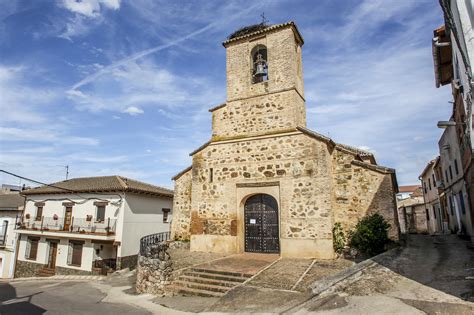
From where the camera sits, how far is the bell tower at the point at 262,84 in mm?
12352

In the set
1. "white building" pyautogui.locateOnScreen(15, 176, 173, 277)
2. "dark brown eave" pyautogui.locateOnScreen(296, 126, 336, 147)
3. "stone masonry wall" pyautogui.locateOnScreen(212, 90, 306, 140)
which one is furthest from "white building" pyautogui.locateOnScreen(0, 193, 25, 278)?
"dark brown eave" pyautogui.locateOnScreen(296, 126, 336, 147)

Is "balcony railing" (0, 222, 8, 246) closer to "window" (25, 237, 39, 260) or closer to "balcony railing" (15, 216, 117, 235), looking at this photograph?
"balcony railing" (15, 216, 117, 235)

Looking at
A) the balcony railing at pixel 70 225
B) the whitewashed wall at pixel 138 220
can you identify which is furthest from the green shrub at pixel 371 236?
the balcony railing at pixel 70 225

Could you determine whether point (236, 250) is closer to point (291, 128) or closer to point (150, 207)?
point (291, 128)

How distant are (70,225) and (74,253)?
6.57ft

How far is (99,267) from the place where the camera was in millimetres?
19016

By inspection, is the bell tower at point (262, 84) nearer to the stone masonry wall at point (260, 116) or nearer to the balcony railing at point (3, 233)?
the stone masonry wall at point (260, 116)

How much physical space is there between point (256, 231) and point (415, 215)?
24.5 metres

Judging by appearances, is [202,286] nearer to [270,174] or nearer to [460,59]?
[270,174]

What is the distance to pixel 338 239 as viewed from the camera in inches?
418

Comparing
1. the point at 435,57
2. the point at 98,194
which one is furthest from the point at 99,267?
the point at 435,57

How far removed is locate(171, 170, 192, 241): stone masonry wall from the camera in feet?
44.9

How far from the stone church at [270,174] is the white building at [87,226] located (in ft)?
24.5

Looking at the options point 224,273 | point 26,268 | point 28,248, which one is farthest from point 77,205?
point 224,273
